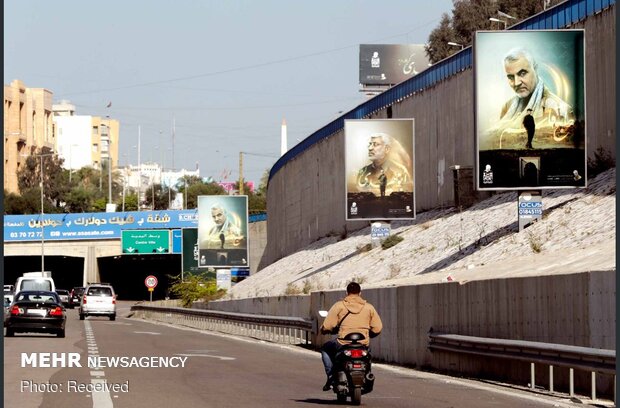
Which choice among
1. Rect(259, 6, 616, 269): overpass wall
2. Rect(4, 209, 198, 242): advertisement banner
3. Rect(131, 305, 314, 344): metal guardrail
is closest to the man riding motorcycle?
Rect(131, 305, 314, 344): metal guardrail

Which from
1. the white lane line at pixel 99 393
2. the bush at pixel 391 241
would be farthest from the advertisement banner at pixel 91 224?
the white lane line at pixel 99 393

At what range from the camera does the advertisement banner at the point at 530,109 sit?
39125mm

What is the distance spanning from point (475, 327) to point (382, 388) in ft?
11.5

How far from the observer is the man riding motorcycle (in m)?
17.5

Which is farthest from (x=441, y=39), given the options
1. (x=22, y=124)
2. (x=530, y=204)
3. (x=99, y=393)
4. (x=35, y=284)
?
(x=99, y=393)

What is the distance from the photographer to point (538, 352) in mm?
19766

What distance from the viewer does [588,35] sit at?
45.2 meters

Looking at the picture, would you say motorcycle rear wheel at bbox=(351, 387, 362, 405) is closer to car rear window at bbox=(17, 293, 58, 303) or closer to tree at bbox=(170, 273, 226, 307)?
car rear window at bbox=(17, 293, 58, 303)

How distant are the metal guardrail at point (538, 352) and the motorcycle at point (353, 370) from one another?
2.86 m

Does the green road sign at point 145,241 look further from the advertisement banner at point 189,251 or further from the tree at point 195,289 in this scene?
the tree at point 195,289

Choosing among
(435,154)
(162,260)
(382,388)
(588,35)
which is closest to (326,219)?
(435,154)

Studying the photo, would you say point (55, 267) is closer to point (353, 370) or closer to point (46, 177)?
point (46, 177)

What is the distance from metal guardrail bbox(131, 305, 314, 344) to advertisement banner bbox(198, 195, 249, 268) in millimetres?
14614

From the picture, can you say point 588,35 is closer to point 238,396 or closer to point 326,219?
point 238,396
